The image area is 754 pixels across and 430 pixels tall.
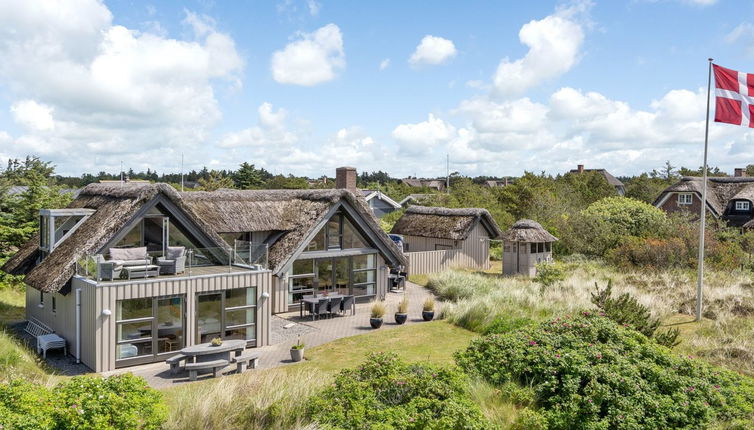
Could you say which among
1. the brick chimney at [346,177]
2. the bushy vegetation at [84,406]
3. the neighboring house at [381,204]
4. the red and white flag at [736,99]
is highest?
the red and white flag at [736,99]

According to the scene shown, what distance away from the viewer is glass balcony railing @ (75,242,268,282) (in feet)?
47.9

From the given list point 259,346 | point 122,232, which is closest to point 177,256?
point 122,232

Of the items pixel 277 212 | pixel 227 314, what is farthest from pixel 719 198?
pixel 227 314

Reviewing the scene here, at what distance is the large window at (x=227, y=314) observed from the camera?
1586 centimetres

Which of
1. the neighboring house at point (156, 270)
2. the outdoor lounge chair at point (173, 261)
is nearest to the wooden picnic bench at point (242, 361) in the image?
the neighboring house at point (156, 270)

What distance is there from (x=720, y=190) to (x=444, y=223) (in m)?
29.1

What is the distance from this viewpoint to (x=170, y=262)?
15719 mm

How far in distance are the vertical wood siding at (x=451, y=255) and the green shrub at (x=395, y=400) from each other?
18662mm

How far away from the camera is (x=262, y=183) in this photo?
80125mm

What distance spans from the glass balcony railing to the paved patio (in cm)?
239

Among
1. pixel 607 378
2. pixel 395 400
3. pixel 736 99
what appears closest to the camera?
pixel 395 400

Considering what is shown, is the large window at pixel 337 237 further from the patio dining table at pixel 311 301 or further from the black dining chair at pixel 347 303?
the black dining chair at pixel 347 303

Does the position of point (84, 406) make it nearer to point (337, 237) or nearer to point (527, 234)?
point (337, 237)

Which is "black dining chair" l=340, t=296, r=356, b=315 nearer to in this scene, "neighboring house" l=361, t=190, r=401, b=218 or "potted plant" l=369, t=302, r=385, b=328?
"potted plant" l=369, t=302, r=385, b=328
